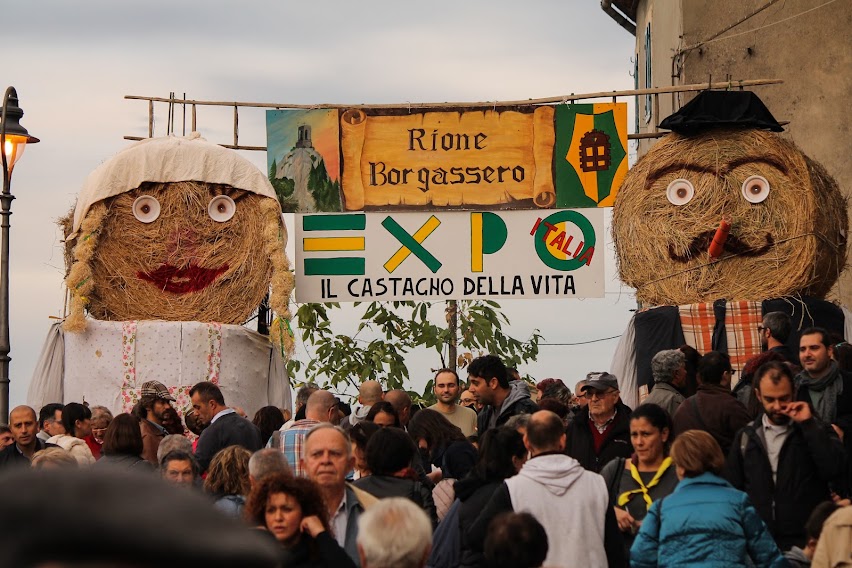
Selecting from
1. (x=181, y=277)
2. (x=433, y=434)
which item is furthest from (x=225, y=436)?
(x=181, y=277)

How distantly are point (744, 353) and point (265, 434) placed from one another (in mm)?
4280

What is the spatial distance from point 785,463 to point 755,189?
578 cm

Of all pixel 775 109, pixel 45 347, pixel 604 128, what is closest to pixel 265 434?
pixel 45 347

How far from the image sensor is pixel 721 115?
12.7 meters

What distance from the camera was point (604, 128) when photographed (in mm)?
13398

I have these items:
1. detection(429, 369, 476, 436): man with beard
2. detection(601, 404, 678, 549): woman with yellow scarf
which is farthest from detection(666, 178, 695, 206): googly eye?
detection(601, 404, 678, 549): woman with yellow scarf

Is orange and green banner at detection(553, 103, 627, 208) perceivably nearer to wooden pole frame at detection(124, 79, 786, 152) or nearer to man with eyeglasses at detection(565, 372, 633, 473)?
wooden pole frame at detection(124, 79, 786, 152)

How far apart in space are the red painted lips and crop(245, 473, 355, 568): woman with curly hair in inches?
339

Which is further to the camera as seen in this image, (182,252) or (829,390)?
(182,252)

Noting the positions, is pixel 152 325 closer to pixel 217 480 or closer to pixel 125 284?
pixel 125 284

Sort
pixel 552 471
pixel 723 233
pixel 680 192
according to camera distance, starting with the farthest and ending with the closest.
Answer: pixel 680 192, pixel 723 233, pixel 552 471

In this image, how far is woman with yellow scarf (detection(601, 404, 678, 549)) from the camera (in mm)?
7051

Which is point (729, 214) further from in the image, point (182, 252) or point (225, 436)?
point (225, 436)

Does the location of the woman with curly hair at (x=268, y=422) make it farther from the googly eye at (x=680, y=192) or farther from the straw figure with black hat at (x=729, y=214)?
the googly eye at (x=680, y=192)
